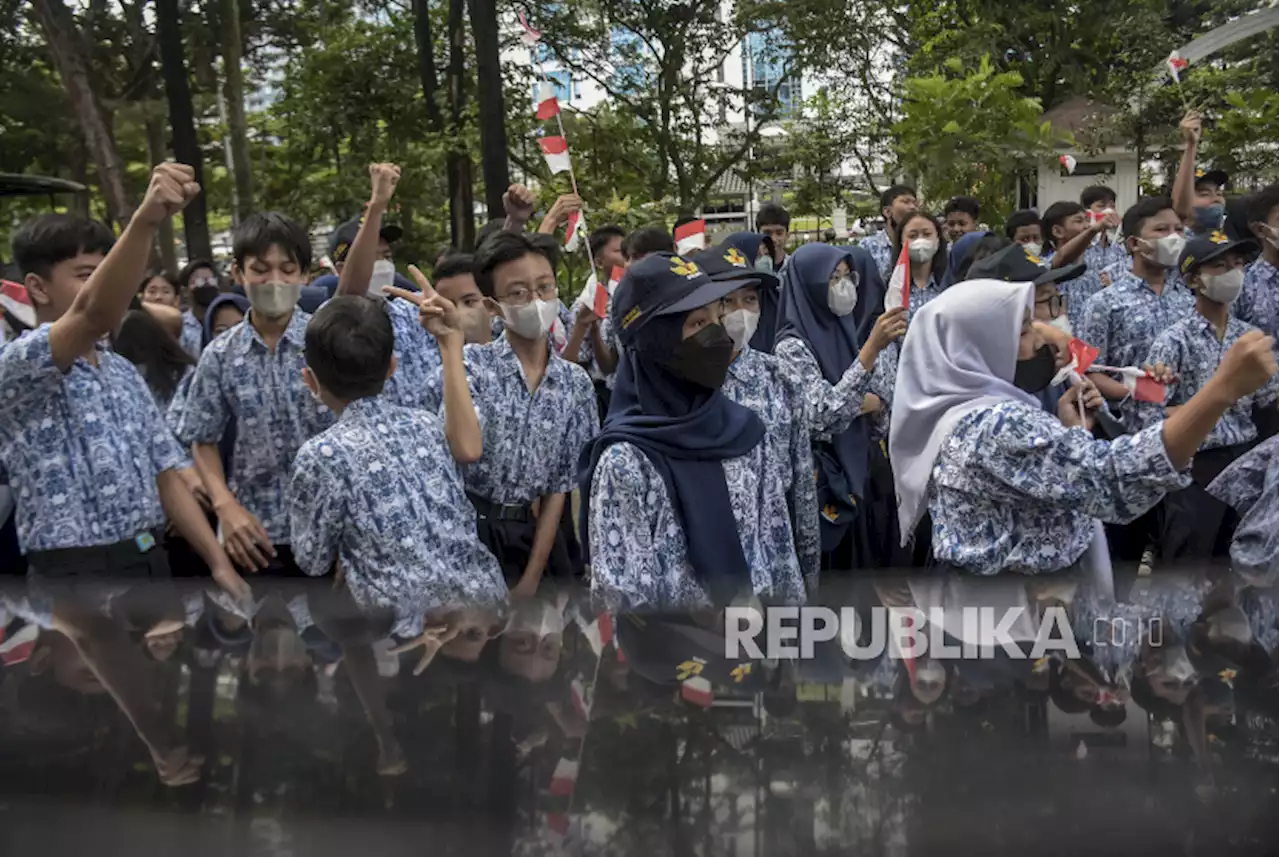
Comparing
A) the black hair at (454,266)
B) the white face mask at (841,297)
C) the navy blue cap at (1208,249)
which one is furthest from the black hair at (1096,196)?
the black hair at (454,266)

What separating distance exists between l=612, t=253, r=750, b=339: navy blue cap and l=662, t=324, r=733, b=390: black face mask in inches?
2.9

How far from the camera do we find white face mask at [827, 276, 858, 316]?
4859 mm

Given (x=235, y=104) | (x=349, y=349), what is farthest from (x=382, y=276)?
(x=235, y=104)

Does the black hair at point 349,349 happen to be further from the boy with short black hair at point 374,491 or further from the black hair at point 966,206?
the black hair at point 966,206

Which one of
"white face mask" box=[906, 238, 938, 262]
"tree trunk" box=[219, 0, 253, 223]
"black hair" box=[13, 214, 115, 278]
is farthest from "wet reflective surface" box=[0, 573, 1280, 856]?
"tree trunk" box=[219, 0, 253, 223]

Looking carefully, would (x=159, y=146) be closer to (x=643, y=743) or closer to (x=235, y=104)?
(x=235, y=104)

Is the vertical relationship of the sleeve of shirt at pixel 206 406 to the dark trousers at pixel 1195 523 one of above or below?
above

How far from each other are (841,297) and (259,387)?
2270 mm

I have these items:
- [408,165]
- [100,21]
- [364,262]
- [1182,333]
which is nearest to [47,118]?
[100,21]

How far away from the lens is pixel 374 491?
9.32 ft

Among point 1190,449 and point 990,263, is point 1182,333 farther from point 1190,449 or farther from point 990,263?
point 1190,449

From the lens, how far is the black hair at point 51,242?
3.20 metres

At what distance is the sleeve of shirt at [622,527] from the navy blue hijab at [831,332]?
1.89 meters

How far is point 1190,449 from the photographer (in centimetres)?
237
